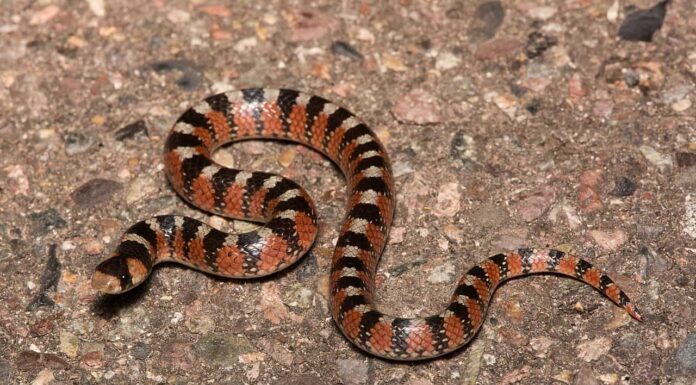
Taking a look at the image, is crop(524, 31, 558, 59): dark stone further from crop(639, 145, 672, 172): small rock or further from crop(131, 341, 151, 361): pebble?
crop(131, 341, 151, 361): pebble

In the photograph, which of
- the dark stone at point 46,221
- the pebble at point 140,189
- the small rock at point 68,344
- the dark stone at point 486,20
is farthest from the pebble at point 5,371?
the dark stone at point 486,20

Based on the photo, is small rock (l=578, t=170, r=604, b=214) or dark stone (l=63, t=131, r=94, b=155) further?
dark stone (l=63, t=131, r=94, b=155)

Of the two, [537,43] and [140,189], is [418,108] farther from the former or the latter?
[140,189]

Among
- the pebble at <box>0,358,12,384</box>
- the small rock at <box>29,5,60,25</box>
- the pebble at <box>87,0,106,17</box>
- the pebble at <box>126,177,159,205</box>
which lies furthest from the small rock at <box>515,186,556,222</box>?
the small rock at <box>29,5,60,25</box>

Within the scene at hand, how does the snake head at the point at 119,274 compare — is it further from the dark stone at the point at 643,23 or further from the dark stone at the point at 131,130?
the dark stone at the point at 643,23

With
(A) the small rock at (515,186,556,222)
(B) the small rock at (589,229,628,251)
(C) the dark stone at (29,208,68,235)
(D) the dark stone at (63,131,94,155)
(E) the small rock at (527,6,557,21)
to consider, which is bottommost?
(C) the dark stone at (29,208,68,235)

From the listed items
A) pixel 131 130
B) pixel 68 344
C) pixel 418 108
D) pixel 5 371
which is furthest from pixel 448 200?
pixel 5 371
